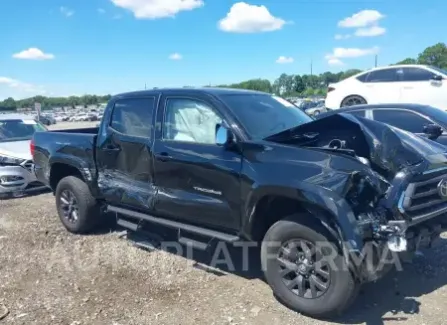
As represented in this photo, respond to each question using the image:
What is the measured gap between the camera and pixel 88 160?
593 cm

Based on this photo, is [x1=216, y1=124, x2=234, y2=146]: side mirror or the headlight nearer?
[x1=216, y1=124, x2=234, y2=146]: side mirror

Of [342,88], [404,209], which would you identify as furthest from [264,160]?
[342,88]

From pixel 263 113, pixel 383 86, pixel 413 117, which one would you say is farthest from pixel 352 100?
pixel 263 113

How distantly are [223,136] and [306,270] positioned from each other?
4.55 ft

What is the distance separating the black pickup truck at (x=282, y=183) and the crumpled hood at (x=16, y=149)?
4.34m

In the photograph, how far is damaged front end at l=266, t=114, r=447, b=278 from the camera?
347cm

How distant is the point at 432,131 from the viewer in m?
6.61

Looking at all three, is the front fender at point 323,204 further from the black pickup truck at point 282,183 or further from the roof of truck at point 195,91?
the roof of truck at point 195,91

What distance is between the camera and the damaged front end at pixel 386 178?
137 inches

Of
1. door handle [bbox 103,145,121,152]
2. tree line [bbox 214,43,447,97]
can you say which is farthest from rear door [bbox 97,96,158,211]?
tree line [bbox 214,43,447,97]

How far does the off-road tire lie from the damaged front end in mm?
2979

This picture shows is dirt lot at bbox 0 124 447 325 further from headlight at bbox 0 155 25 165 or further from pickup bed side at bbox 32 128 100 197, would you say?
headlight at bbox 0 155 25 165

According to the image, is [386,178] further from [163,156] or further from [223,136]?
[163,156]

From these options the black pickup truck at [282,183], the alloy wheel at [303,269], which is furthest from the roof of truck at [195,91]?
the alloy wheel at [303,269]
